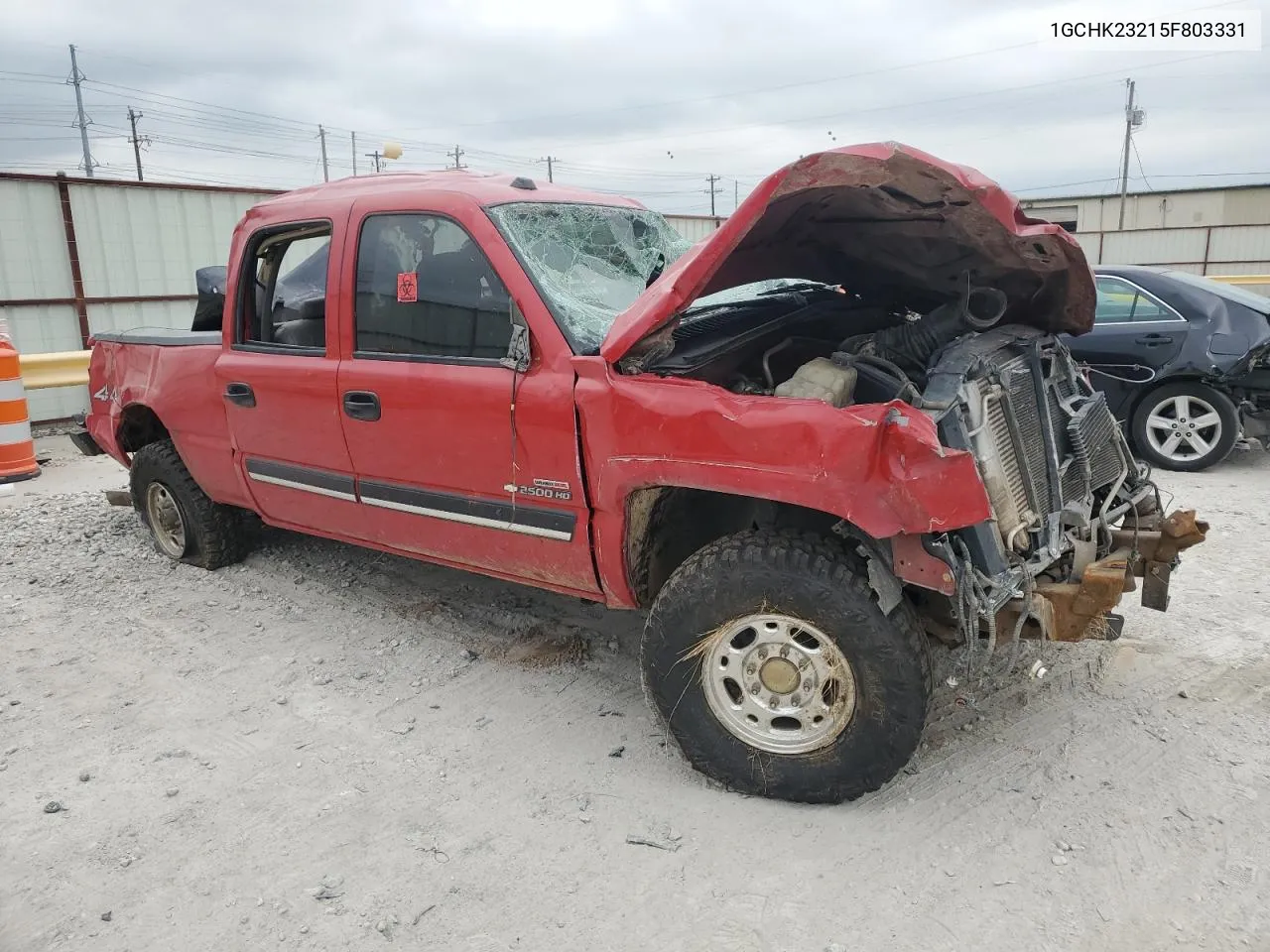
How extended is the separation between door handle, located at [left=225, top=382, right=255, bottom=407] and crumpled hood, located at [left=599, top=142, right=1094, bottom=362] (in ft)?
6.86

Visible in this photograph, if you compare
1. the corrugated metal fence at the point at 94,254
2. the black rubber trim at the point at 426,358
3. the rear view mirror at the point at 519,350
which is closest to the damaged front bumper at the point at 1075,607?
the rear view mirror at the point at 519,350

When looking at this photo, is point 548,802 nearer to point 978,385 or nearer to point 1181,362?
point 978,385

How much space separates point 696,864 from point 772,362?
1782 millimetres

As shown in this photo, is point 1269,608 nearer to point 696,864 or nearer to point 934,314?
point 934,314

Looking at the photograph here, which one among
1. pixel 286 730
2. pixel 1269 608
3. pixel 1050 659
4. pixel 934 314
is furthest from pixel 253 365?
pixel 1269 608

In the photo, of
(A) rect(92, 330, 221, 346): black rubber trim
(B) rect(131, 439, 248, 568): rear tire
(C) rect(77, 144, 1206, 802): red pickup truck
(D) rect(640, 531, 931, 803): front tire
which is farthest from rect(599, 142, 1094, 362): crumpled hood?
(B) rect(131, 439, 248, 568): rear tire

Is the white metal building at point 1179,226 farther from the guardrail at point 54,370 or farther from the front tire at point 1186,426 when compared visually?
the guardrail at point 54,370

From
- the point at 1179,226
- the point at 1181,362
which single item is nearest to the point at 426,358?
the point at 1181,362

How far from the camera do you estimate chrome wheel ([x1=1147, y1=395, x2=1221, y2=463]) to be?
22.5 ft

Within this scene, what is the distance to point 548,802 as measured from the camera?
299 centimetres

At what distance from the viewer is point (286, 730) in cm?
346

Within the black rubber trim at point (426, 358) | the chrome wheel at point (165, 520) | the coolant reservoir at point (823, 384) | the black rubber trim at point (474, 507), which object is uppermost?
the black rubber trim at point (426, 358)

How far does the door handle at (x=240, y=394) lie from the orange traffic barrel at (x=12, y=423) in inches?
163

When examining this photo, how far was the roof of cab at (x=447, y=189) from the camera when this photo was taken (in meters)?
3.65
